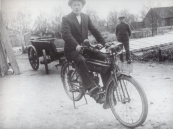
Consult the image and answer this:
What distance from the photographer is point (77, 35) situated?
3.49 metres

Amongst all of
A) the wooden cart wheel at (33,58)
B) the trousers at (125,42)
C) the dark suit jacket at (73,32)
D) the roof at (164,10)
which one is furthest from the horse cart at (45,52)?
the dark suit jacket at (73,32)

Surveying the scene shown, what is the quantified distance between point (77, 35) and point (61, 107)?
3.91 ft

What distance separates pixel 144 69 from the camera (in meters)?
6.14

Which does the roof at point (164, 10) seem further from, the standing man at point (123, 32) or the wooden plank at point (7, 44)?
the wooden plank at point (7, 44)

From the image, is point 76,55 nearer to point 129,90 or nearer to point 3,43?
point 129,90

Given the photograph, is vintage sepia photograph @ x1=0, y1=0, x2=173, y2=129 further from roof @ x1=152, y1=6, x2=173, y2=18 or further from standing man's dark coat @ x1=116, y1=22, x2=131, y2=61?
standing man's dark coat @ x1=116, y1=22, x2=131, y2=61

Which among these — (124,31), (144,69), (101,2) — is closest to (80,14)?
(101,2)

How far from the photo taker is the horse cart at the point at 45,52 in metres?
6.39

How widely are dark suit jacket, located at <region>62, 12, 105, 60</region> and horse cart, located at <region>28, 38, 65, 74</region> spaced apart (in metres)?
2.92

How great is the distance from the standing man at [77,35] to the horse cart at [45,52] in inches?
116

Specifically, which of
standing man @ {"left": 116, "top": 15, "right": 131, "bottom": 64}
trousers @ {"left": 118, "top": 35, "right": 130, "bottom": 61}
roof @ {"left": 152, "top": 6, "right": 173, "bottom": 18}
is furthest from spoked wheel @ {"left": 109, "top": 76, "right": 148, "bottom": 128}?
standing man @ {"left": 116, "top": 15, "right": 131, "bottom": 64}

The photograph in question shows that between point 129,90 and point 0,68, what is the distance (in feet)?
15.9

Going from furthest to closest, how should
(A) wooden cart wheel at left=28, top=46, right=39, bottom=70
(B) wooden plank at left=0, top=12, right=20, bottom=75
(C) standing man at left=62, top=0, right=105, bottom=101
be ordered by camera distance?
(A) wooden cart wheel at left=28, top=46, right=39, bottom=70
(B) wooden plank at left=0, top=12, right=20, bottom=75
(C) standing man at left=62, top=0, right=105, bottom=101

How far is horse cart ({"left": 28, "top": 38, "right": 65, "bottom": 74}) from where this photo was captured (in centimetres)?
639
